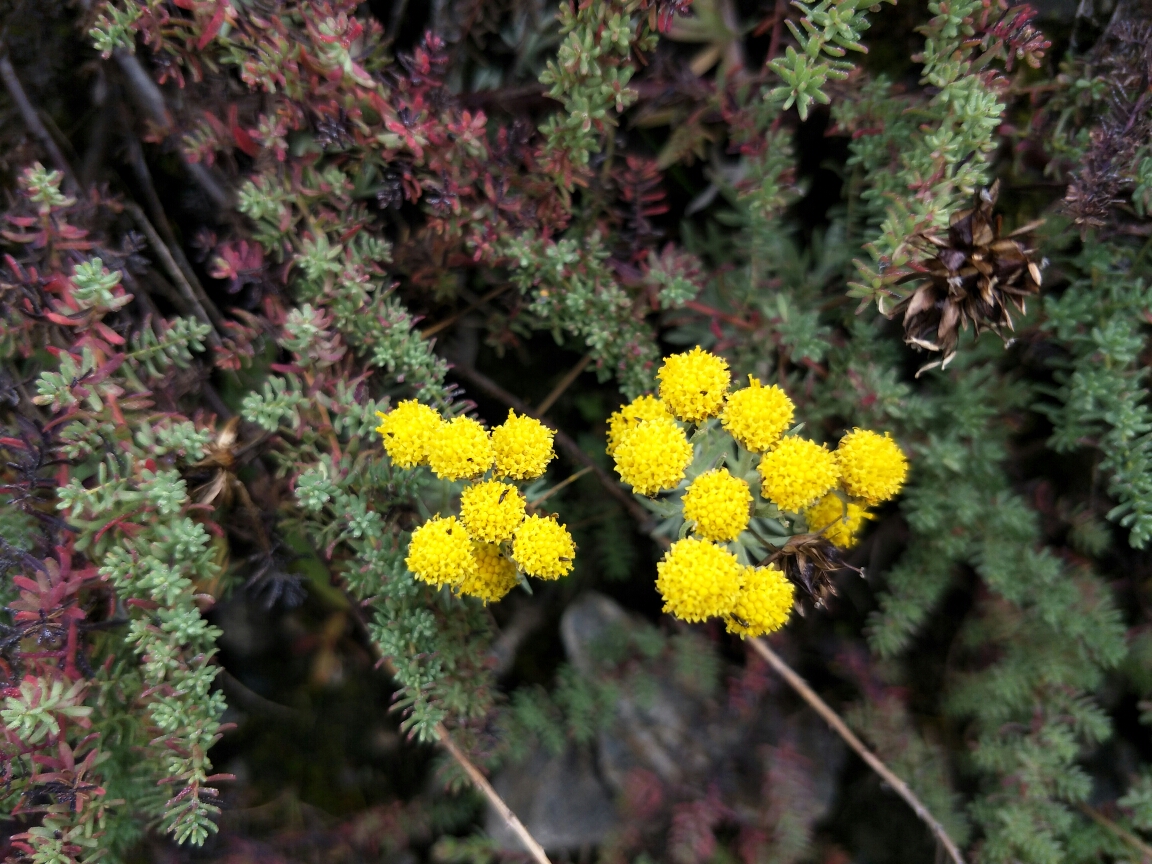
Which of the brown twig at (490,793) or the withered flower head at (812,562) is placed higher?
the withered flower head at (812,562)

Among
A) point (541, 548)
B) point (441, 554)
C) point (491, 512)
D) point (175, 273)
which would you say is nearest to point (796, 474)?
point (541, 548)

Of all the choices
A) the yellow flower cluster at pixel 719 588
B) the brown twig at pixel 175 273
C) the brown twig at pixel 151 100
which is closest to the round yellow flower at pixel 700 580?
the yellow flower cluster at pixel 719 588

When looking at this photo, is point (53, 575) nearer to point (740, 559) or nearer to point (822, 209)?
point (740, 559)

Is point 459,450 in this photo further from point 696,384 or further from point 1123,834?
point 1123,834

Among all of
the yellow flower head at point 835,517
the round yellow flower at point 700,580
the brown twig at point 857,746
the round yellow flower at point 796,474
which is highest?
the round yellow flower at point 796,474

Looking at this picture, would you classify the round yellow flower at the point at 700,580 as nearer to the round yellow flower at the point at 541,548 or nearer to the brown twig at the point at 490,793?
the round yellow flower at the point at 541,548

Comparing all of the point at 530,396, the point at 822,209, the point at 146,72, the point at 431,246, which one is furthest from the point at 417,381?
the point at 822,209

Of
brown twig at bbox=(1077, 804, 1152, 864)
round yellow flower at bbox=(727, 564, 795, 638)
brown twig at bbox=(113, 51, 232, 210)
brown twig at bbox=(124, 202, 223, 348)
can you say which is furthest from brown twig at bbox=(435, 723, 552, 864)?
brown twig at bbox=(1077, 804, 1152, 864)
